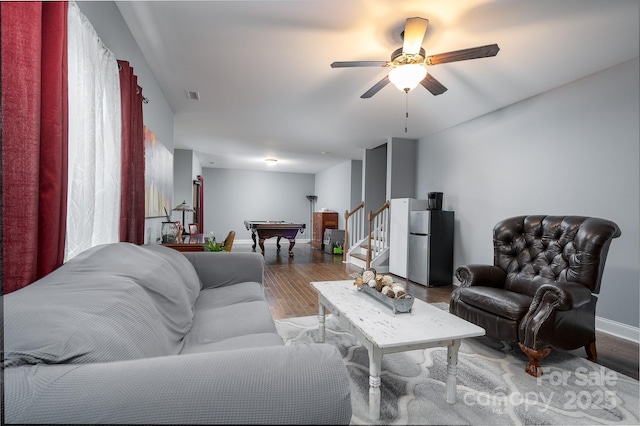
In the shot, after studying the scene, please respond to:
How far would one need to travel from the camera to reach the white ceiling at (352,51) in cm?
210

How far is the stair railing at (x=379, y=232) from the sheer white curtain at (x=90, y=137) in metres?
4.25

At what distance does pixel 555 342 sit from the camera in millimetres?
1967

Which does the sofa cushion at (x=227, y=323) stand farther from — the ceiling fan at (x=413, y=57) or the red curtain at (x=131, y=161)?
the ceiling fan at (x=413, y=57)

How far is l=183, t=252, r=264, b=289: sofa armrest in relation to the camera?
7.89 feet

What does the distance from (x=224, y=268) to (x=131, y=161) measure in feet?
3.56

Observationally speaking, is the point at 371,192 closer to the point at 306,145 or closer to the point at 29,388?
the point at 306,145

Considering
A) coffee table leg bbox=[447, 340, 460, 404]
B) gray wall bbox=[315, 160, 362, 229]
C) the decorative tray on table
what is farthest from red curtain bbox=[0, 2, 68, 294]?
gray wall bbox=[315, 160, 362, 229]

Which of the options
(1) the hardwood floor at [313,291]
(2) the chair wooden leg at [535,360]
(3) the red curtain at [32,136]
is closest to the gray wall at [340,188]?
(1) the hardwood floor at [313,291]

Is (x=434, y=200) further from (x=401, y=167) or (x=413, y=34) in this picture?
(x=413, y=34)

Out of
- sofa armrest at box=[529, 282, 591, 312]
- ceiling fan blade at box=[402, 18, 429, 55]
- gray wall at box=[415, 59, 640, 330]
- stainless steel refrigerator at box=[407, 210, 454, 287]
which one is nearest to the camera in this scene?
sofa armrest at box=[529, 282, 591, 312]

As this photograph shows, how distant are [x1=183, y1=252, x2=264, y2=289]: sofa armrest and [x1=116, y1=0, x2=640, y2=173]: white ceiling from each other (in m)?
1.85

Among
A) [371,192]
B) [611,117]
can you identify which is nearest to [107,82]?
[611,117]

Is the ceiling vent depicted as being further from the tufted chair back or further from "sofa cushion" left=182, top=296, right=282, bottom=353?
the tufted chair back

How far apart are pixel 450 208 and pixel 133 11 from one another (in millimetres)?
4614
